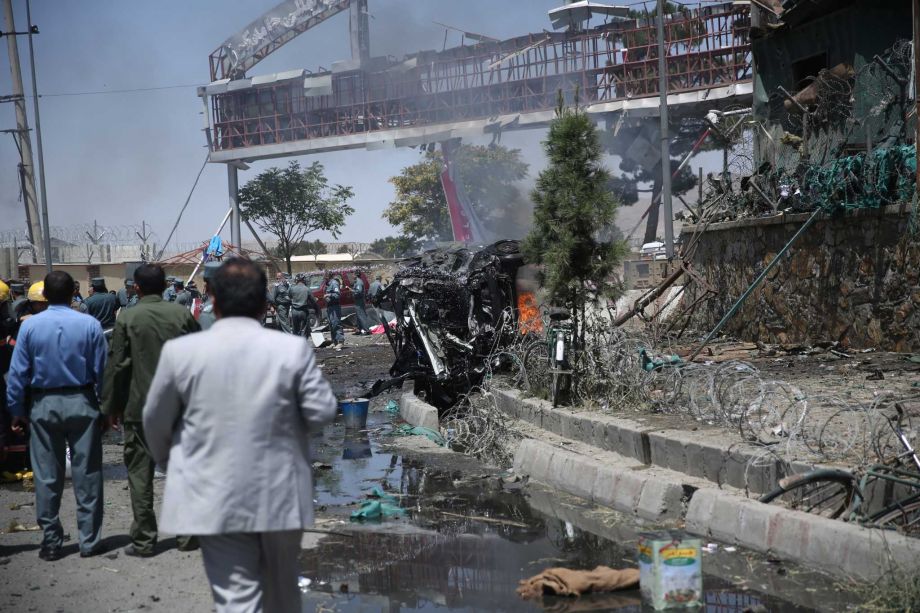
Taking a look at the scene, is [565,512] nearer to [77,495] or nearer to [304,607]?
[304,607]

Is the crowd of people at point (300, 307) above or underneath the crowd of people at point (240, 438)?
underneath

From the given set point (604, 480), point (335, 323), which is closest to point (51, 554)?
point (604, 480)

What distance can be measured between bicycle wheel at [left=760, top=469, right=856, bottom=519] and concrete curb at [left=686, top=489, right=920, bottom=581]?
174 millimetres

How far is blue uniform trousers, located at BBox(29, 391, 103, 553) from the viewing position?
626 cm

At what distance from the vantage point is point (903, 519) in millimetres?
5645

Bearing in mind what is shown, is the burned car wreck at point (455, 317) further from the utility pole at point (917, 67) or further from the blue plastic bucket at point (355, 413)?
the utility pole at point (917, 67)

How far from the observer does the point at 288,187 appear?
53844mm

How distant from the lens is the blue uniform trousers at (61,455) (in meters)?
6.26

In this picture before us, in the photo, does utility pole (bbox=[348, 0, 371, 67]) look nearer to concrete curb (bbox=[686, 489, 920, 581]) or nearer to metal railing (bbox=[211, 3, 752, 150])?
metal railing (bbox=[211, 3, 752, 150])

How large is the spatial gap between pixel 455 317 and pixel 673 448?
6.30 m

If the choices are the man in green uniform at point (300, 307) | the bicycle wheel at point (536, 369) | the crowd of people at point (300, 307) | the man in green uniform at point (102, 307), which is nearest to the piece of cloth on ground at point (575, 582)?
the bicycle wheel at point (536, 369)

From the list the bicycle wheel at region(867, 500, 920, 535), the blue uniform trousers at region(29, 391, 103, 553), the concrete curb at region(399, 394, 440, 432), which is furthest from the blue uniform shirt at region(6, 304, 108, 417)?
the concrete curb at region(399, 394, 440, 432)

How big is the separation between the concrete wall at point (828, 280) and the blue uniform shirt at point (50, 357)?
1037 centimetres

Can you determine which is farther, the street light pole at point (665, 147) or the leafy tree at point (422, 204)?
the leafy tree at point (422, 204)
